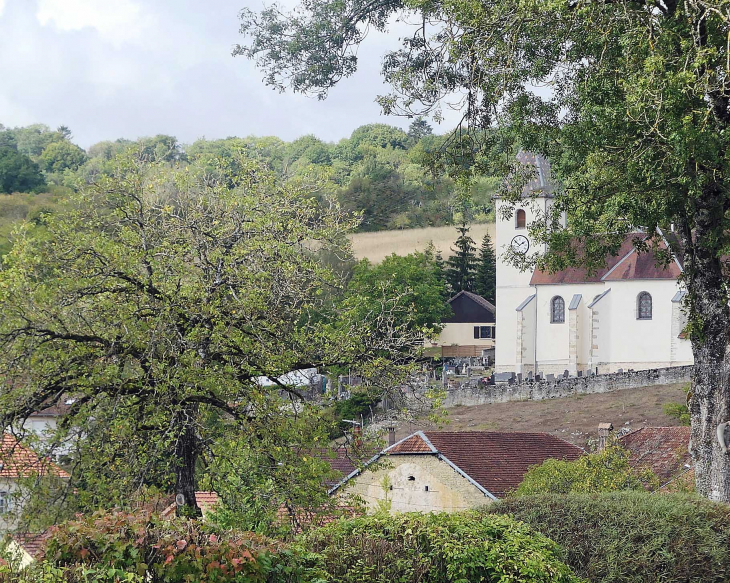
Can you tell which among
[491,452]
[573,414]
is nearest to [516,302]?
[573,414]

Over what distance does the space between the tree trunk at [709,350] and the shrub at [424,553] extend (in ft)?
25.1

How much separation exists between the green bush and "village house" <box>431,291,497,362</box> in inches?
2996

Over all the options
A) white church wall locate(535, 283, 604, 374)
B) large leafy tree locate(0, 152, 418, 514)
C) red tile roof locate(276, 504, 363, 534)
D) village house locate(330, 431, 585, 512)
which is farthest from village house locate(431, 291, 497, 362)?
red tile roof locate(276, 504, 363, 534)

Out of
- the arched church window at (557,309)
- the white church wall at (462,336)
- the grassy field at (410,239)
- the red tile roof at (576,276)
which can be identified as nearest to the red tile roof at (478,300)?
the white church wall at (462,336)

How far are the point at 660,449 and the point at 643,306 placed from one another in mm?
37131

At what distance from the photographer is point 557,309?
74.1 meters

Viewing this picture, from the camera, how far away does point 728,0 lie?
42.0ft

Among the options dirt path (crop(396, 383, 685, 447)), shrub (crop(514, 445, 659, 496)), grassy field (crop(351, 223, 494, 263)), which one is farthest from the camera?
grassy field (crop(351, 223, 494, 263))

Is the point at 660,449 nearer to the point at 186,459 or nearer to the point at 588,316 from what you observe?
the point at 186,459

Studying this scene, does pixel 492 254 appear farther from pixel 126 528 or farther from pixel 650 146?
pixel 126 528

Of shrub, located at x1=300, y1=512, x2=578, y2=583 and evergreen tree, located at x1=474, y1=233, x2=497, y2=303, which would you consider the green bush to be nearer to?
shrub, located at x1=300, y1=512, x2=578, y2=583

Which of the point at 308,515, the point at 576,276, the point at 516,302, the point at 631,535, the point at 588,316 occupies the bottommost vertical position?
the point at 308,515

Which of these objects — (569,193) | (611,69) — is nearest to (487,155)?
(569,193)

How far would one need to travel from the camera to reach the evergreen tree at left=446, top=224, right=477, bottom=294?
92312mm
